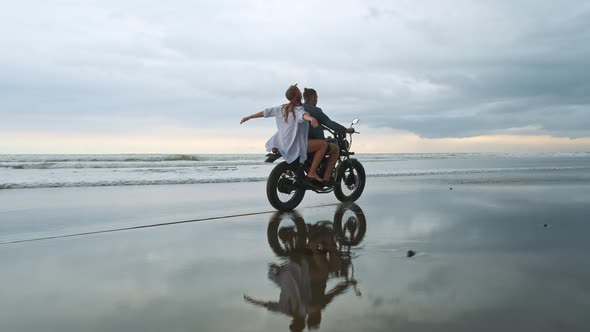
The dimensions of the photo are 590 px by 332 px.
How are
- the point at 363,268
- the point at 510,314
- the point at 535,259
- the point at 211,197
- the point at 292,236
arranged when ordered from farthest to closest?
the point at 211,197, the point at 292,236, the point at 535,259, the point at 363,268, the point at 510,314

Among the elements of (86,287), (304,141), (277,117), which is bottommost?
(86,287)

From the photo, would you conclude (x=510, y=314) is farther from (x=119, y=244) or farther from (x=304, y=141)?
(x=304, y=141)

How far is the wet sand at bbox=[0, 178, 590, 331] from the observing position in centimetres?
217

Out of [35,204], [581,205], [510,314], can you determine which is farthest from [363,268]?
[35,204]

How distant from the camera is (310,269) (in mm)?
3098

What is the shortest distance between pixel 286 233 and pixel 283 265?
54.5 inches

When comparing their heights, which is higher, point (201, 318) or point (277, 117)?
point (277, 117)

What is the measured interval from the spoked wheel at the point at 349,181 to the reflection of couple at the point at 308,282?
3302 mm

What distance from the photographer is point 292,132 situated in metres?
6.39

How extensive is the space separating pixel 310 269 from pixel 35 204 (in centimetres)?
623

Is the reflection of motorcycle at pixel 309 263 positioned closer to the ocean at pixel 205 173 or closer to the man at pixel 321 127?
the man at pixel 321 127

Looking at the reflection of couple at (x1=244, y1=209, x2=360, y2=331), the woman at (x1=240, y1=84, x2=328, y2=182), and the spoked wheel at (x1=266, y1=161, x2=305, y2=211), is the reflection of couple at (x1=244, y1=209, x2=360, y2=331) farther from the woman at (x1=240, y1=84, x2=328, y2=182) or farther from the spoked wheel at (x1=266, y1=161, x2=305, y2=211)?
the woman at (x1=240, y1=84, x2=328, y2=182)

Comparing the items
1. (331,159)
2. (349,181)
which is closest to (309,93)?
(331,159)

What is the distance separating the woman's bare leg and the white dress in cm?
15
